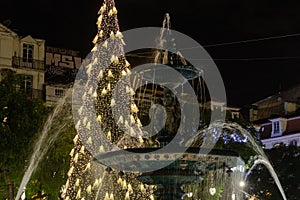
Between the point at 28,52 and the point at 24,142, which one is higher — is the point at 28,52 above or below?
above

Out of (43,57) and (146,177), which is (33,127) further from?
(43,57)

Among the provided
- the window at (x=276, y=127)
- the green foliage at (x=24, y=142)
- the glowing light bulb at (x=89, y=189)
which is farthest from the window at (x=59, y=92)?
the glowing light bulb at (x=89, y=189)

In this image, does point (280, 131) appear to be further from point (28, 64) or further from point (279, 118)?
point (28, 64)

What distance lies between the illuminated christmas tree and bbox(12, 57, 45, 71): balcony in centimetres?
2276

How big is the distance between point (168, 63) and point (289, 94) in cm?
6230

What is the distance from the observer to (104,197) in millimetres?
28016

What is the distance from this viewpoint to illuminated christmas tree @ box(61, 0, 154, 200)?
28.0 m

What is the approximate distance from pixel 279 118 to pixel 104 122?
135 feet

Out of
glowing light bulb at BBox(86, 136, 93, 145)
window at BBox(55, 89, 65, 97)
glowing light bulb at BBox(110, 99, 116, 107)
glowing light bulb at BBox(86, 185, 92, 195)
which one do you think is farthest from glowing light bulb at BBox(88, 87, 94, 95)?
window at BBox(55, 89, 65, 97)

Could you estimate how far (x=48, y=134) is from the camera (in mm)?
32250

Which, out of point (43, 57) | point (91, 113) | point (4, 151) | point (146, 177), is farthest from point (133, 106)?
point (43, 57)

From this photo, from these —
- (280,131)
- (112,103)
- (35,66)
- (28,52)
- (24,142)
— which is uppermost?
(28,52)

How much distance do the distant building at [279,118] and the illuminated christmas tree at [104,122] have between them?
32.8 metres

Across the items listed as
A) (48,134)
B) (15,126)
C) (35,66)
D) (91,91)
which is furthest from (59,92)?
(91,91)
